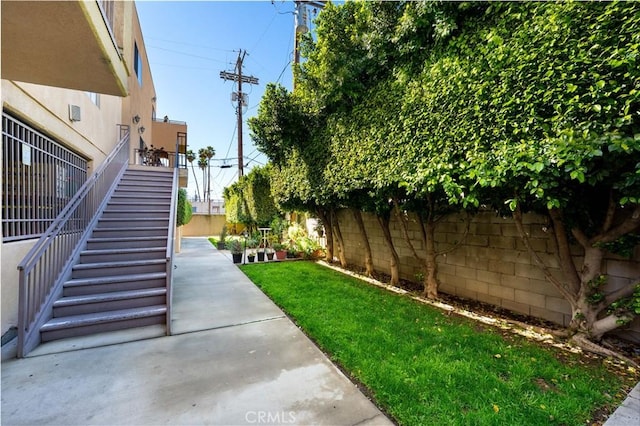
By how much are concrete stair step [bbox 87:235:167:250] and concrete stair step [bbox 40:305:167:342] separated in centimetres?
169

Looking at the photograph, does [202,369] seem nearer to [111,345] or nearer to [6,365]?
[111,345]

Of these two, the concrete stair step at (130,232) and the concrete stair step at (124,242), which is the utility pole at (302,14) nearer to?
the concrete stair step at (130,232)

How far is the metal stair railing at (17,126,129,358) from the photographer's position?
9.84 feet

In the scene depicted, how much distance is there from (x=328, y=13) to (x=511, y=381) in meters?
6.52

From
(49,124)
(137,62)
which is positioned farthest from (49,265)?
(137,62)

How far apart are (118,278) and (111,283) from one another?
105 millimetres

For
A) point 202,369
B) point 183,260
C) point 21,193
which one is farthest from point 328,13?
point 183,260

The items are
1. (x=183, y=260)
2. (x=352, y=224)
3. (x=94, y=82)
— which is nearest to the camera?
(x=94, y=82)

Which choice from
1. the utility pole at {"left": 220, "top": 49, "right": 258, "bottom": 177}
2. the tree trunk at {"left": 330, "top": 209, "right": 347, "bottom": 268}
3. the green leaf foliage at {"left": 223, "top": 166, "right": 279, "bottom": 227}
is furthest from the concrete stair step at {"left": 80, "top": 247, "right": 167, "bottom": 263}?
the utility pole at {"left": 220, "top": 49, "right": 258, "bottom": 177}

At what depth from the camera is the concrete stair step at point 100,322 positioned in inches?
131

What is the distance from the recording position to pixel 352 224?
325 inches

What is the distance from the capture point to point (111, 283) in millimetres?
4098

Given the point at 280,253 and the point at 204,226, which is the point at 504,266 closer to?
the point at 280,253

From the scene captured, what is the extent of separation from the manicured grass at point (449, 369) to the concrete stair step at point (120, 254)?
2.61m
